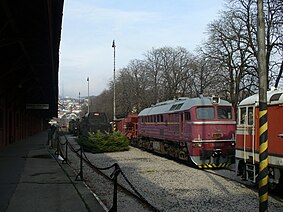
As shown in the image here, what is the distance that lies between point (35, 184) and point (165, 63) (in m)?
58.1

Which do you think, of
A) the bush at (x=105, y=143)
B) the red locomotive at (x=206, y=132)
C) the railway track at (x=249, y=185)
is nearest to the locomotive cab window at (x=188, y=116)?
the red locomotive at (x=206, y=132)

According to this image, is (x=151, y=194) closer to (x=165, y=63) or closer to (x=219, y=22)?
(x=219, y=22)

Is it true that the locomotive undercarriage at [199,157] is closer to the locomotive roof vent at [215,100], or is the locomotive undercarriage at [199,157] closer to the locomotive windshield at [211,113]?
the locomotive windshield at [211,113]

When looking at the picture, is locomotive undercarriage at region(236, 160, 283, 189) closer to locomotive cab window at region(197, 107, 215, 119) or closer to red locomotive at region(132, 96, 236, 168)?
red locomotive at region(132, 96, 236, 168)

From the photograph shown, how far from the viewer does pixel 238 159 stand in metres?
13.5

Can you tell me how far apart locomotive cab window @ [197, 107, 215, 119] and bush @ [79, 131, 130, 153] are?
38.7ft

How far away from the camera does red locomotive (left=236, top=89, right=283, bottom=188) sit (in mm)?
10852

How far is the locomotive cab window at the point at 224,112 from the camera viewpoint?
1845 centimetres

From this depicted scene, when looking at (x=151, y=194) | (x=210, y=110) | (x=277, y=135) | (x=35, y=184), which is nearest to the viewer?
(x=277, y=135)

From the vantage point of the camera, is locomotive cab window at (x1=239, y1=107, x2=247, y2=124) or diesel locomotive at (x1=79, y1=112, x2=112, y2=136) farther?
diesel locomotive at (x1=79, y1=112, x2=112, y2=136)

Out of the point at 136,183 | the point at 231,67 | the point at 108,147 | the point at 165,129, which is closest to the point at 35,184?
the point at 136,183

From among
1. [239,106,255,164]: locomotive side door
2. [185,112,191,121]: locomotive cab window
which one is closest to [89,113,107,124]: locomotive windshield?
[185,112,191,121]: locomotive cab window

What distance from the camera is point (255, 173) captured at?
39.7 feet

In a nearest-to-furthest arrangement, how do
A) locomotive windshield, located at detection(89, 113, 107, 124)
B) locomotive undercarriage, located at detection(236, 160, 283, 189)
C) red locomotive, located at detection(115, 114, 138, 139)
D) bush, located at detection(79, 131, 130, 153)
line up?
locomotive undercarriage, located at detection(236, 160, 283, 189)
bush, located at detection(79, 131, 130, 153)
locomotive windshield, located at detection(89, 113, 107, 124)
red locomotive, located at detection(115, 114, 138, 139)
